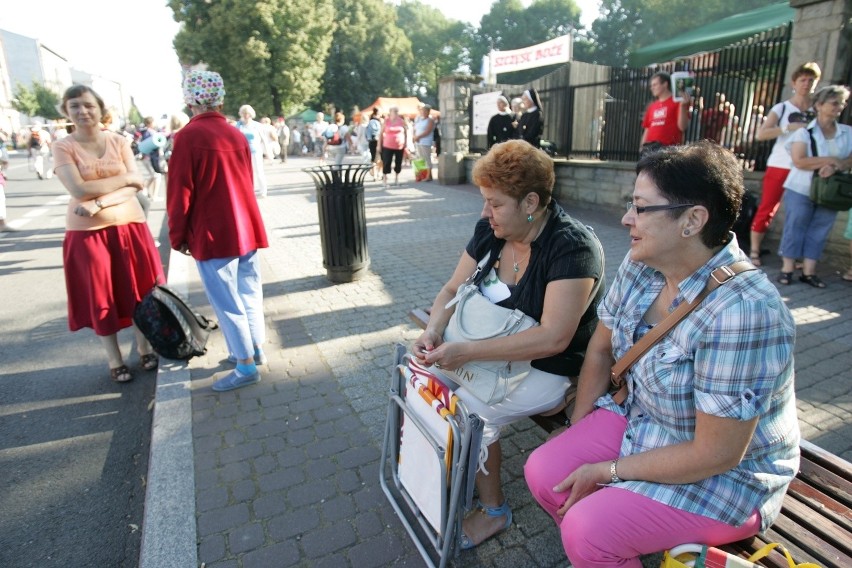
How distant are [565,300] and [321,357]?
2383 mm

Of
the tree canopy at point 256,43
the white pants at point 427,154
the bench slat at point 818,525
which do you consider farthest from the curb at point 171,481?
the tree canopy at point 256,43

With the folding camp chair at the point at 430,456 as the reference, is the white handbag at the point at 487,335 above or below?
above

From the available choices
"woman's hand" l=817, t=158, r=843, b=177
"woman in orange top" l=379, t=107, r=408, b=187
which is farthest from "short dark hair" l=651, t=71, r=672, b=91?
"woman in orange top" l=379, t=107, r=408, b=187

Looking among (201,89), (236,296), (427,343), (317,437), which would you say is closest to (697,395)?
(427,343)

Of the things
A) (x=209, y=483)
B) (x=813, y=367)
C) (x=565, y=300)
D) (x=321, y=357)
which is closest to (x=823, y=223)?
(x=813, y=367)

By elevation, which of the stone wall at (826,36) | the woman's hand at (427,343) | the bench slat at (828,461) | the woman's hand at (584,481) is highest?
the stone wall at (826,36)

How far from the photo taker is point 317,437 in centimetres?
294

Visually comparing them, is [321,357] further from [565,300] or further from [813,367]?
[813,367]

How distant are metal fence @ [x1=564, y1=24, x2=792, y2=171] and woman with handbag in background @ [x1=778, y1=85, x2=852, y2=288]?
1.74 metres

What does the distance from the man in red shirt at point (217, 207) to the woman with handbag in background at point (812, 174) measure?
4.89m

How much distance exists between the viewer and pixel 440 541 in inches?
77.2

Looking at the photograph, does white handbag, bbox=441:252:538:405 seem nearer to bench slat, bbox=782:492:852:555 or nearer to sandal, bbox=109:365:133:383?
bench slat, bbox=782:492:852:555

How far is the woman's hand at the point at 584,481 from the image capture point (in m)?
1.66

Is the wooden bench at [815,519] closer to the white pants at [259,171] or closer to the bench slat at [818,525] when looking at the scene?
the bench slat at [818,525]
